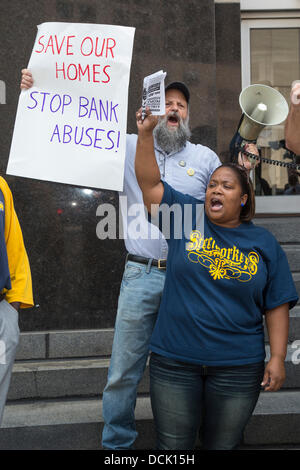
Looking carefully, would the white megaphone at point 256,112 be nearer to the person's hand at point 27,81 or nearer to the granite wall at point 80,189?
the person's hand at point 27,81

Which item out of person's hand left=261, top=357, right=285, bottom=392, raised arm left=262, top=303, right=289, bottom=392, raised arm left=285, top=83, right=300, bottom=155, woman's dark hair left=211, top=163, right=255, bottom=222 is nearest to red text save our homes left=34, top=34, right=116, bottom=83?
woman's dark hair left=211, top=163, right=255, bottom=222

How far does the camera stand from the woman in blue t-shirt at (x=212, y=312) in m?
2.29

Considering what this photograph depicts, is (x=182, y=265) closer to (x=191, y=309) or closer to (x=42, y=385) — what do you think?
(x=191, y=309)

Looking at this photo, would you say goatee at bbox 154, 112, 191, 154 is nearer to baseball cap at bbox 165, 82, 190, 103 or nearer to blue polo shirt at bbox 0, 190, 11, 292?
baseball cap at bbox 165, 82, 190, 103

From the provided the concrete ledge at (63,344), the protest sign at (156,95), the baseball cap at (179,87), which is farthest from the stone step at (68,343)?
the protest sign at (156,95)

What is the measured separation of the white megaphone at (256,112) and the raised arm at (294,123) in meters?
0.47

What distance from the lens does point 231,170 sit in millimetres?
2428

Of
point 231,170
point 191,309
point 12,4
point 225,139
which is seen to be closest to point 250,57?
point 225,139

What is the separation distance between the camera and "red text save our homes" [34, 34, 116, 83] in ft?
8.84

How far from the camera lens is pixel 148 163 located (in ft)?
7.54

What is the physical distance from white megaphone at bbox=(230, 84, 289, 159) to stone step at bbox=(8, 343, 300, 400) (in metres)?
1.78

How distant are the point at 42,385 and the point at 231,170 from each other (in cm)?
230
